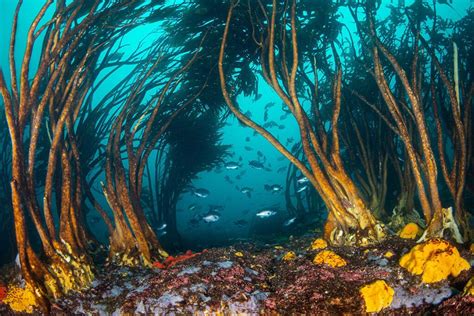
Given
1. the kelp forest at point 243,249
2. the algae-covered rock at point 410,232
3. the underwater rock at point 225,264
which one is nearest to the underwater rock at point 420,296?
the kelp forest at point 243,249

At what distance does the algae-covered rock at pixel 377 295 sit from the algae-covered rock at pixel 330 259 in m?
0.46

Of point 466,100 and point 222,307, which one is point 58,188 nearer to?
point 222,307

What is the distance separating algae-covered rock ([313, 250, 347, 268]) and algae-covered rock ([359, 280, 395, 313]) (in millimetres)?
456

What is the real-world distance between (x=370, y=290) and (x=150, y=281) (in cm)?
201

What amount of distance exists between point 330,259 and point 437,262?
870 mm

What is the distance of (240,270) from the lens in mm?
3016

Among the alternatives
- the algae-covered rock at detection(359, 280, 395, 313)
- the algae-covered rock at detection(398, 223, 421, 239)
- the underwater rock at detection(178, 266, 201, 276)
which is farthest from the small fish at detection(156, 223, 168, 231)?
the algae-covered rock at detection(359, 280, 395, 313)

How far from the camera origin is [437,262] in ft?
7.86

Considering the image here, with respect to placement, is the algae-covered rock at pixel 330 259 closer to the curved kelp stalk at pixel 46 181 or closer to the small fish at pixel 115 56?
the curved kelp stalk at pixel 46 181

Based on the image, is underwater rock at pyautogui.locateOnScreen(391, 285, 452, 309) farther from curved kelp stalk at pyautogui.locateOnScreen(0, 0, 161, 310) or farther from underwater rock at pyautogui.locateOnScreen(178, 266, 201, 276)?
curved kelp stalk at pyautogui.locateOnScreen(0, 0, 161, 310)

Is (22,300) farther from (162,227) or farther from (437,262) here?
(162,227)

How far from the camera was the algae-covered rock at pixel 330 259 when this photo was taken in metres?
2.87

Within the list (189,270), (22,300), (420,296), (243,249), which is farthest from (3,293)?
(420,296)

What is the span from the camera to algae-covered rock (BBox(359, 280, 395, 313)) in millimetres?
2307
